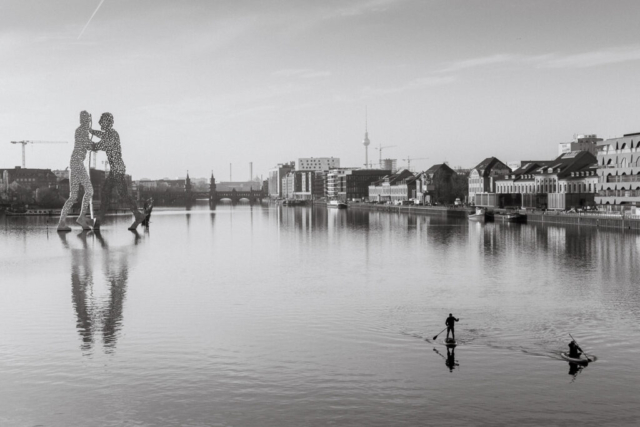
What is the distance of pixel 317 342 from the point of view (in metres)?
21.2

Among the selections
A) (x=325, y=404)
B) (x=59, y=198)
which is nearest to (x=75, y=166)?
(x=325, y=404)

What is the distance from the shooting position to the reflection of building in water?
2256cm

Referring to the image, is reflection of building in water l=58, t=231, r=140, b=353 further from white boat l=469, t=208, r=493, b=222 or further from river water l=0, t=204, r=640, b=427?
white boat l=469, t=208, r=493, b=222

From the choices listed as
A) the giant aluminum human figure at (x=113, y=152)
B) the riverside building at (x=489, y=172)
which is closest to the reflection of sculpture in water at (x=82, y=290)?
the giant aluminum human figure at (x=113, y=152)

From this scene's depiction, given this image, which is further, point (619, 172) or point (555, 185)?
point (555, 185)

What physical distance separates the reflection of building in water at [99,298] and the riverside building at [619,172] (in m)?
49.7

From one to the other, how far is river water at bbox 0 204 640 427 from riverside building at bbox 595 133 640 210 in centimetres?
3274

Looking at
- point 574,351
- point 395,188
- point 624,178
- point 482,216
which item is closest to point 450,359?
point 574,351

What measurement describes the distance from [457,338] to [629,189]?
58165 millimetres

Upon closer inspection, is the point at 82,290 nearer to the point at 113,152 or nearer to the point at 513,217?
the point at 113,152

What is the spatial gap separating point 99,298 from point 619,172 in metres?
60.9

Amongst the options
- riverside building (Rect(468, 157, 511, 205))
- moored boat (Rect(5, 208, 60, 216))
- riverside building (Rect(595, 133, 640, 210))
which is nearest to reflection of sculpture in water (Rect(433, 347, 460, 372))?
riverside building (Rect(595, 133, 640, 210))

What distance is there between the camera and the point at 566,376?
17.5 m

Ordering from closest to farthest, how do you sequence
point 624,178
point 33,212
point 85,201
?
point 85,201 → point 624,178 → point 33,212
